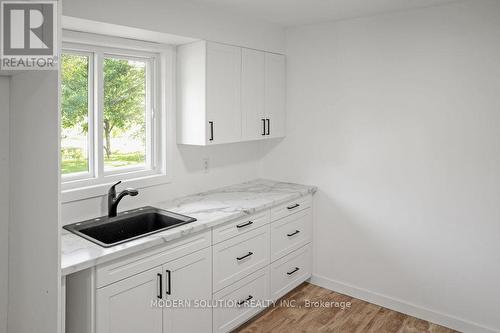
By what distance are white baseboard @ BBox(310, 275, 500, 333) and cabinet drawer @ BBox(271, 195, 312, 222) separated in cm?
73

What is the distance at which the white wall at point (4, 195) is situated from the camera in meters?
1.85

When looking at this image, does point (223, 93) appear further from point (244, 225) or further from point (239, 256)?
point (239, 256)

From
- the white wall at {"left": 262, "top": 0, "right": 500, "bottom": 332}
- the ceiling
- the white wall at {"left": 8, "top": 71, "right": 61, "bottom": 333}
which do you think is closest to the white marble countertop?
the white wall at {"left": 8, "top": 71, "right": 61, "bottom": 333}

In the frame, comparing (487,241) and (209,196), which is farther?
(209,196)

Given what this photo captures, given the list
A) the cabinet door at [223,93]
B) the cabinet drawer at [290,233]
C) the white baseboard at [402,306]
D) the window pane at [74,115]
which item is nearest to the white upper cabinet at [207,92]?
the cabinet door at [223,93]

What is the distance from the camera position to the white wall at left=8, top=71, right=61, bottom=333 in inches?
62.2

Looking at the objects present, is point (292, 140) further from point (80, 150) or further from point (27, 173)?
point (27, 173)

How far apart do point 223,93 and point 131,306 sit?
1.70 metres

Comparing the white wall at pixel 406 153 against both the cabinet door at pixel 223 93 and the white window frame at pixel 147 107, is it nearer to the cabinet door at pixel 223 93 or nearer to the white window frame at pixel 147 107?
the cabinet door at pixel 223 93

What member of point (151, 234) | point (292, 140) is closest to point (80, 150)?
point (151, 234)

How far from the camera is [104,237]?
2.59 meters

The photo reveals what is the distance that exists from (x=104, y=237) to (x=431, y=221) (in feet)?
7.87

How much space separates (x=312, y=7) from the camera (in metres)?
2.98

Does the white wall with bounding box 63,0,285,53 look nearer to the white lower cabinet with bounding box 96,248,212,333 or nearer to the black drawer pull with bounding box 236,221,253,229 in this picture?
the black drawer pull with bounding box 236,221,253,229
